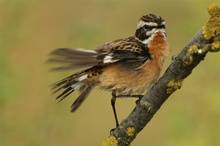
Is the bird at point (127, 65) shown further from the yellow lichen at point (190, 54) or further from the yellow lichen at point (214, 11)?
the yellow lichen at point (214, 11)

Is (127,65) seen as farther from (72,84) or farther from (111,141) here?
(111,141)

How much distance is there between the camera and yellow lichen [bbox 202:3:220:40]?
5.26 meters

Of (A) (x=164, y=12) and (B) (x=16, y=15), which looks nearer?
(B) (x=16, y=15)

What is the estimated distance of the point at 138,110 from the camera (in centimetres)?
600

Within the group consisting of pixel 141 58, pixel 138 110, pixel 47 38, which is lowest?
pixel 138 110

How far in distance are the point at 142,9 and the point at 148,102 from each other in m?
10.7

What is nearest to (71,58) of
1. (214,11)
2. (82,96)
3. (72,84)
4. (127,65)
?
(72,84)

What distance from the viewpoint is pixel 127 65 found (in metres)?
7.26

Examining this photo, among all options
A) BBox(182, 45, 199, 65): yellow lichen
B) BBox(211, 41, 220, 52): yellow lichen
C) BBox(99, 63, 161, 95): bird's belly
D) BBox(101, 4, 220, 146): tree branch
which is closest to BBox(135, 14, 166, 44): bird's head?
BBox(99, 63, 161, 95): bird's belly

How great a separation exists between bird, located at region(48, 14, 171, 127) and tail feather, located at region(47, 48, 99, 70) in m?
0.27

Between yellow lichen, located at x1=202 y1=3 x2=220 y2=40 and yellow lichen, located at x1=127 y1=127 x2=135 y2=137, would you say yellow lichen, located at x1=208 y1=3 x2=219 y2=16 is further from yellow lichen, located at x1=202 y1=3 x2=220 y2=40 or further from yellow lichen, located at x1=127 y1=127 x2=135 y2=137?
yellow lichen, located at x1=127 y1=127 x2=135 y2=137

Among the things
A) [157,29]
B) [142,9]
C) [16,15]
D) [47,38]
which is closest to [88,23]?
[16,15]

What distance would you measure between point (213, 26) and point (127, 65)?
6.84 ft

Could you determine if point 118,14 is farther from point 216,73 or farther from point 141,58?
point 141,58
